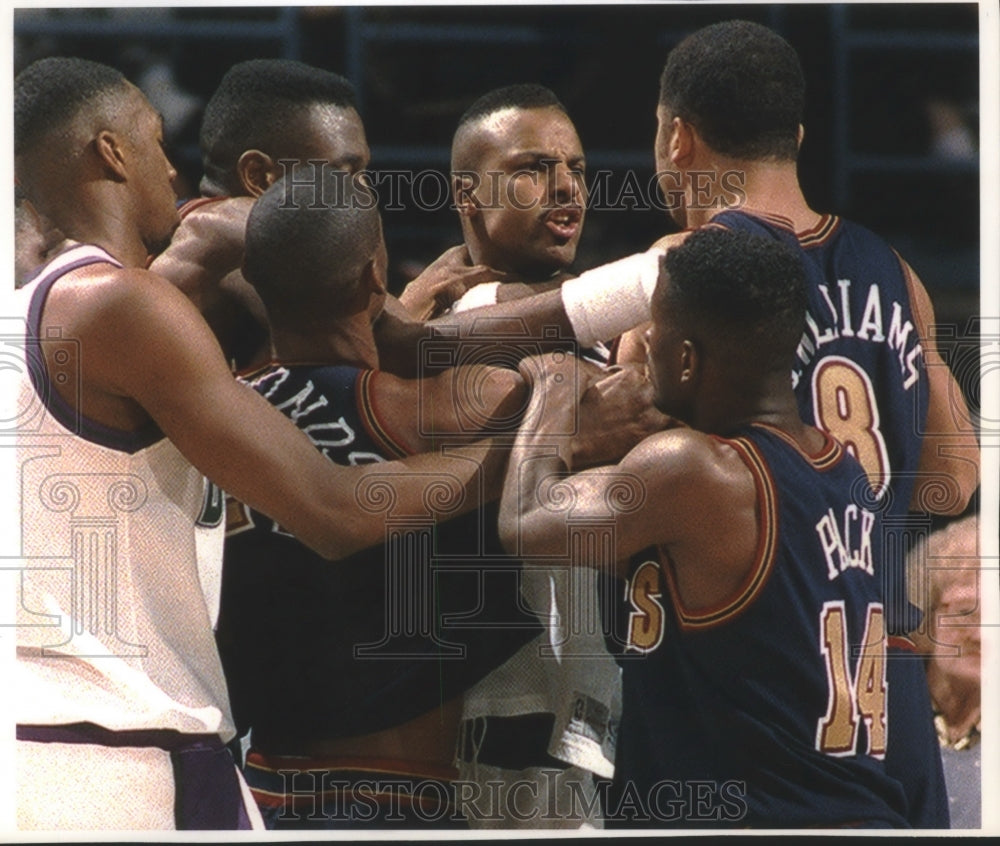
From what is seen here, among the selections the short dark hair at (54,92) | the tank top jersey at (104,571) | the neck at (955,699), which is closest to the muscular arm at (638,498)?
the neck at (955,699)

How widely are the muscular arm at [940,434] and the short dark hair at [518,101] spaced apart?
1.01 m

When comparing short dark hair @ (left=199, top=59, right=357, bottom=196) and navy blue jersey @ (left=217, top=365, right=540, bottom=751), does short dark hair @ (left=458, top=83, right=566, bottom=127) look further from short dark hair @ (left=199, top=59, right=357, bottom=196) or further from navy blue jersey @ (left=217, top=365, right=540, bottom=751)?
navy blue jersey @ (left=217, top=365, right=540, bottom=751)

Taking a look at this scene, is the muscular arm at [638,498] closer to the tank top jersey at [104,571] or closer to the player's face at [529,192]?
the player's face at [529,192]

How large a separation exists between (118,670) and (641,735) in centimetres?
132

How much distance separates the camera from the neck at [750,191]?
11.8ft

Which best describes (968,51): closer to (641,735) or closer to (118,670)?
(641,735)

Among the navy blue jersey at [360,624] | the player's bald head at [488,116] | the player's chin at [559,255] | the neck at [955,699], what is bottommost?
the neck at [955,699]

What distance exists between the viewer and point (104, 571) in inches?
142

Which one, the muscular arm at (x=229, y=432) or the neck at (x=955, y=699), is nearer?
the muscular arm at (x=229, y=432)

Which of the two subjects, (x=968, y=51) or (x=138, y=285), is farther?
(x=968, y=51)

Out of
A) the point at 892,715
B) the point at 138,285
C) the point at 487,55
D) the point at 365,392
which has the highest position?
the point at 487,55

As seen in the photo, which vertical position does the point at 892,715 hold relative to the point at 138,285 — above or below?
below

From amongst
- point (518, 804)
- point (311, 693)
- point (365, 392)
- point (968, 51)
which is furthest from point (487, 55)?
point (518, 804)

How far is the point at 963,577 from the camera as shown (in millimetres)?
3734
